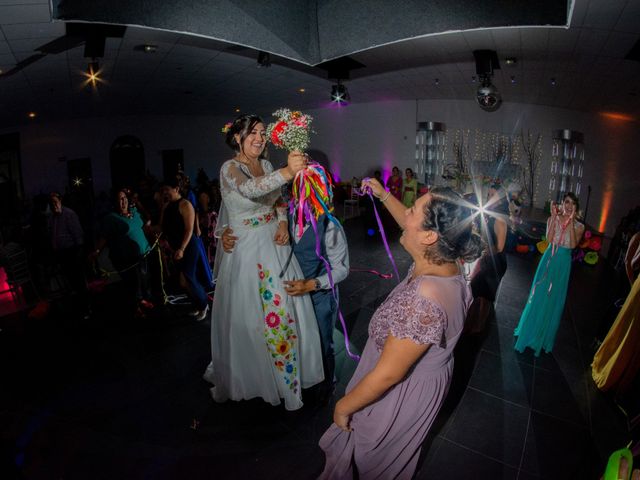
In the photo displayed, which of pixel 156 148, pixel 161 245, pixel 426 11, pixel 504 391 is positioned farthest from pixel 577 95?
pixel 156 148

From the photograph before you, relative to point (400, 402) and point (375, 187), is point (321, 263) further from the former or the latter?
point (400, 402)

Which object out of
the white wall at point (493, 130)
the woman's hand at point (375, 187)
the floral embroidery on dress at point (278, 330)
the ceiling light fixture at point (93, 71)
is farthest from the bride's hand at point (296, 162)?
the white wall at point (493, 130)

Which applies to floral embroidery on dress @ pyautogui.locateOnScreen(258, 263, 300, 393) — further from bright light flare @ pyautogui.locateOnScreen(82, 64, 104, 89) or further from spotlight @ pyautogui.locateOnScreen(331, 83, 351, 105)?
spotlight @ pyautogui.locateOnScreen(331, 83, 351, 105)

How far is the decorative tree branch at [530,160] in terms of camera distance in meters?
11.3

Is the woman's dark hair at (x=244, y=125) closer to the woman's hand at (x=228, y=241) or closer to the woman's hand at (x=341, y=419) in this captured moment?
the woman's hand at (x=228, y=241)

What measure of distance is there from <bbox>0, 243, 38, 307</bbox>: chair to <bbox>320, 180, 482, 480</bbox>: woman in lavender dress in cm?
501

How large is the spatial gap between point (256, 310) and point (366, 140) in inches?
508

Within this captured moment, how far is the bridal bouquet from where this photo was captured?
1.81 meters

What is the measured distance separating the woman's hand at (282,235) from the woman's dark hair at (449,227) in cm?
127

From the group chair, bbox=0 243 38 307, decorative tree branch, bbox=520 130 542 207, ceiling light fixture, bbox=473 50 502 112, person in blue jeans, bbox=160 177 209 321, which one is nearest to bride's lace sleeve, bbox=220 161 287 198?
person in blue jeans, bbox=160 177 209 321

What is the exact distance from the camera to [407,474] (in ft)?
5.49

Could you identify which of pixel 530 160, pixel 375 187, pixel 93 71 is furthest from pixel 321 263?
pixel 530 160

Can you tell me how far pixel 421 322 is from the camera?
4.32 feet

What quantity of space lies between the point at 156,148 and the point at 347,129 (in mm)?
7664
